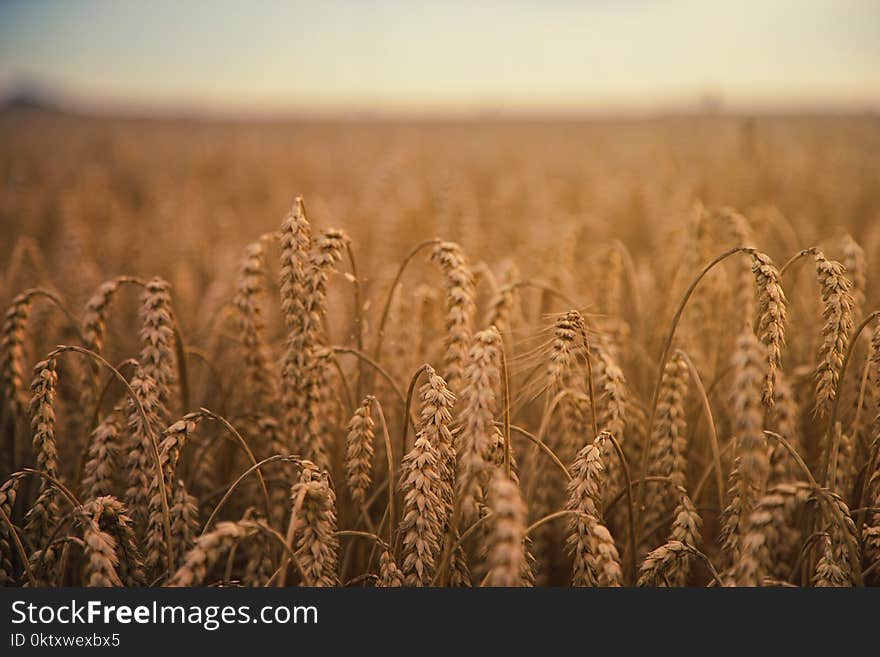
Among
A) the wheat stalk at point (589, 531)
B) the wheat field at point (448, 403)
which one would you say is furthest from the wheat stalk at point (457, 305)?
the wheat stalk at point (589, 531)

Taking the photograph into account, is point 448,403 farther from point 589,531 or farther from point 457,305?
point 589,531

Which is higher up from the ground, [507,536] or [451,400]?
[451,400]

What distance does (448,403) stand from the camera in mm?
1322

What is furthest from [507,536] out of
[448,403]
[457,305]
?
[457,305]

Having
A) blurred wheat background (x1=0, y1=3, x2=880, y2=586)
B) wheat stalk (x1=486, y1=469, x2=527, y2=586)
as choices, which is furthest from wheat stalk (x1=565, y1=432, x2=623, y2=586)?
wheat stalk (x1=486, y1=469, x2=527, y2=586)

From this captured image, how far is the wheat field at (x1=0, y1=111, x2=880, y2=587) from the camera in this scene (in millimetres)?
1333

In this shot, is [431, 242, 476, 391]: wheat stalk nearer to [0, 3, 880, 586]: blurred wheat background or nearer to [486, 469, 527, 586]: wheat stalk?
[0, 3, 880, 586]: blurred wheat background

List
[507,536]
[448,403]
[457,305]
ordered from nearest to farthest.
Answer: [507,536], [448,403], [457,305]

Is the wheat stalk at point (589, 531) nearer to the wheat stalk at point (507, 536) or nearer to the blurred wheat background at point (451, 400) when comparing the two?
the blurred wheat background at point (451, 400)

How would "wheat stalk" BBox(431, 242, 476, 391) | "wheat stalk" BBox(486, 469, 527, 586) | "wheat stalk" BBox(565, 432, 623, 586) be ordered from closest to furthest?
"wheat stalk" BBox(486, 469, 527, 586) < "wheat stalk" BBox(565, 432, 623, 586) < "wheat stalk" BBox(431, 242, 476, 391)

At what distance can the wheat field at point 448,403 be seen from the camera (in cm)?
133

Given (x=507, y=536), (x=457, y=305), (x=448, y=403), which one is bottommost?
(x=507, y=536)

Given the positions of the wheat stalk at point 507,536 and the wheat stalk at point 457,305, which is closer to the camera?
the wheat stalk at point 507,536

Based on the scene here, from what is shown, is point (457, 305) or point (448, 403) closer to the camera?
point (448, 403)
